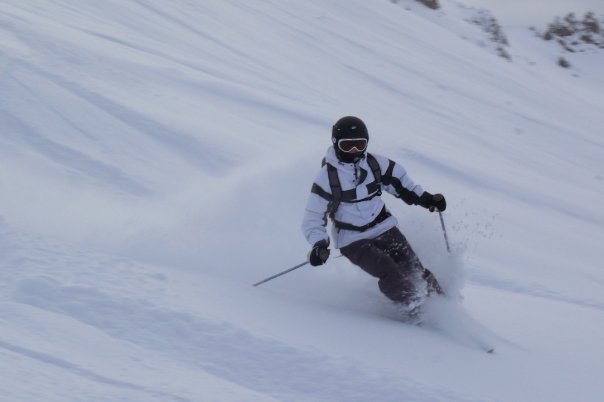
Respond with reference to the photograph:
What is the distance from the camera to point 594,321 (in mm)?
5488

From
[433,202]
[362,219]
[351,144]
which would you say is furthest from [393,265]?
[351,144]

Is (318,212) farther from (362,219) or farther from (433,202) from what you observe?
(433,202)

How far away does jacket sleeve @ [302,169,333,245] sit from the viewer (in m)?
4.56

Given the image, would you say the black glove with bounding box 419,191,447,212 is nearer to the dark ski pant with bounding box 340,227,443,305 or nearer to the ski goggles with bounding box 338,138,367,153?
the dark ski pant with bounding box 340,227,443,305

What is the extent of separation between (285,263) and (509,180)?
4257mm

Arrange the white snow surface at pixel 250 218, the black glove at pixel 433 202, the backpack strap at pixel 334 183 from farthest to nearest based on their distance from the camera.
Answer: the black glove at pixel 433 202
the backpack strap at pixel 334 183
the white snow surface at pixel 250 218

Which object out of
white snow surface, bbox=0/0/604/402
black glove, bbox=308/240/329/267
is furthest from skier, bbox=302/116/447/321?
white snow surface, bbox=0/0/604/402

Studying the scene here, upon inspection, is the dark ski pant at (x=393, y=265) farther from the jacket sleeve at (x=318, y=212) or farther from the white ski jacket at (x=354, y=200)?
the jacket sleeve at (x=318, y=212)

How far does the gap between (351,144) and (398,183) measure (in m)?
0.56

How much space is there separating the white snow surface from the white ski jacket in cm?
46

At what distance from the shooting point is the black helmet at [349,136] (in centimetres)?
454

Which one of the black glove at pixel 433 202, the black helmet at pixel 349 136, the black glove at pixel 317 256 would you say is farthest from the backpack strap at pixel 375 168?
the black glove at pixel 317 256

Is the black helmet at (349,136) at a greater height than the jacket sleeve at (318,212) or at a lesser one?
greater

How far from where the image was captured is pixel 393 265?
4.59m
